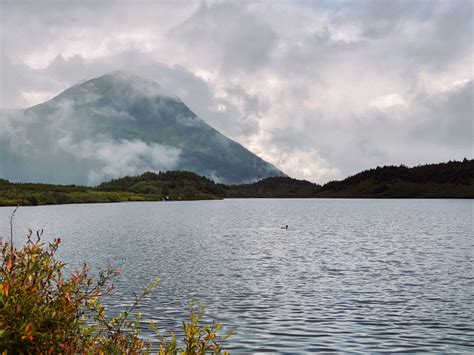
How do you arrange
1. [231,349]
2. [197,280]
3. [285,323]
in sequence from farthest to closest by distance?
[197,280] < [285,323] < [231,349]

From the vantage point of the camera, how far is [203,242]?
93.1 metres

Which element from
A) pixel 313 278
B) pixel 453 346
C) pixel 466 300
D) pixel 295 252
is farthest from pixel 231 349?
pixel 295 252

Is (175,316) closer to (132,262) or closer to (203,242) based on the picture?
(132,262)

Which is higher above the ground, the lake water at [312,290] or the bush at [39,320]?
the bush at [39,320]

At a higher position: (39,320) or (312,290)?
(39,320)

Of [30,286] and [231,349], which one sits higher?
[30,286]

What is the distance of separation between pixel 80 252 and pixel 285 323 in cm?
4935

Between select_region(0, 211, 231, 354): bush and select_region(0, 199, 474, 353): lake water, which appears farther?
select_region(0, 199, 474, 353): lake water

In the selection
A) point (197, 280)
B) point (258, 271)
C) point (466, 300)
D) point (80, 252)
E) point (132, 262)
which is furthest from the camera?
point (80, 252)

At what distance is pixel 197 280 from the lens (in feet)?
164

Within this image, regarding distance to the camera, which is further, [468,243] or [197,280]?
[468,243]

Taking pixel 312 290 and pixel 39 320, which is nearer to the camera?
pixel 39 320

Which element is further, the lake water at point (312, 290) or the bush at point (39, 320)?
the lake water at point (312, 290)

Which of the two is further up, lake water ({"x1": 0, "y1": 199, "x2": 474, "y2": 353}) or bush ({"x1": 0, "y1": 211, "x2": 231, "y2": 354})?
bush ({"x1": 0, "y1": 211, "x2": 231, "y2": 354})
